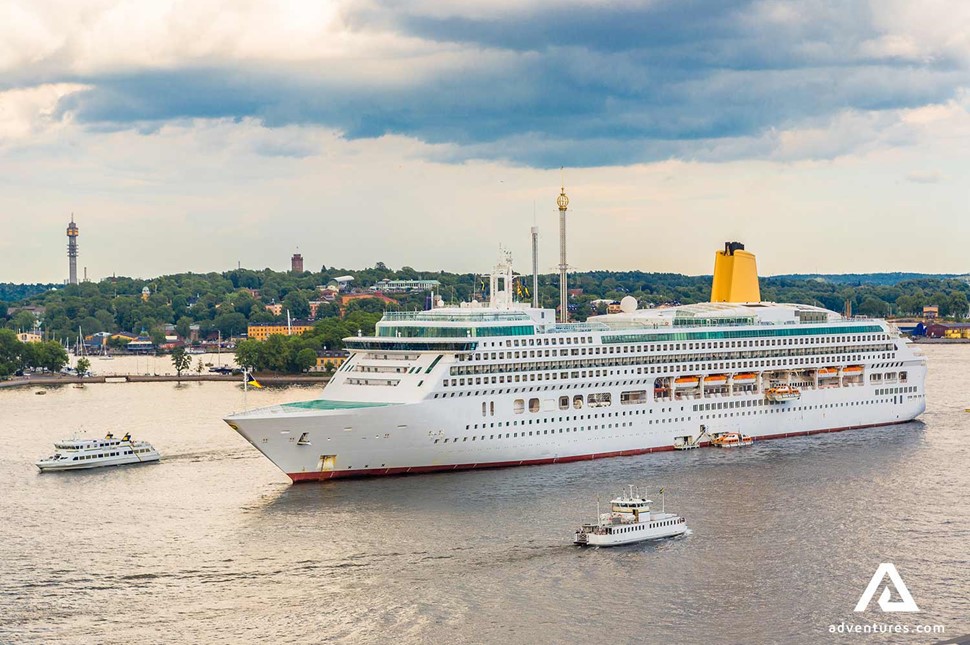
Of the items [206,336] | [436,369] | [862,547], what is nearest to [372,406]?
[436,369]

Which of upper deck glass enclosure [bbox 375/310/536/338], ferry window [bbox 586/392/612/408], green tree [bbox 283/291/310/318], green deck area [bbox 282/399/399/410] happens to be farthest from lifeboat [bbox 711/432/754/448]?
green tree [bbox 283/291/310/318]

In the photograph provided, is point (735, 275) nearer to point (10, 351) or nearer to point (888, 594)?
point (888, 594)

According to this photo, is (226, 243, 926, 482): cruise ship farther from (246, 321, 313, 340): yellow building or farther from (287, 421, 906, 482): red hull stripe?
(246, 321, 313, 340): yellow building

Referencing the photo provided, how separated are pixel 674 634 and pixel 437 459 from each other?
20.0 m

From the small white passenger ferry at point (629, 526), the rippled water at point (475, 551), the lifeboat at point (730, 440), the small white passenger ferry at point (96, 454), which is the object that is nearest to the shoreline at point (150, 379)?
the small white passenger ferry at point (96, 454)

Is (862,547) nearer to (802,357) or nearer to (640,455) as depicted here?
(640,455)

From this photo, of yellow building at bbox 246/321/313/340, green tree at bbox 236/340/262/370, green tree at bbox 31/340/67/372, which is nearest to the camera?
green tree at bbox 236/340/262/370

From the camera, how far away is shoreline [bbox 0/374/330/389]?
112062 millimetres

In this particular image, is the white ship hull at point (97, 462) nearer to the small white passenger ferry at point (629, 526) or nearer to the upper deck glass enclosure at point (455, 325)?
the upper deck glass enclosure at point (455, 325)

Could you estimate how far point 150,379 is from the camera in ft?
382

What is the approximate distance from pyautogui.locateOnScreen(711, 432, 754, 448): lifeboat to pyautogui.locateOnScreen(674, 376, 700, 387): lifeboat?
8.16 ft

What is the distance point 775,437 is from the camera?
6253 centimetres

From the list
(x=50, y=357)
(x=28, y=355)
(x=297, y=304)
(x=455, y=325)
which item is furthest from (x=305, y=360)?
(x=297, y=304)

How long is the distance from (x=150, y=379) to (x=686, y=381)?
6733cm
